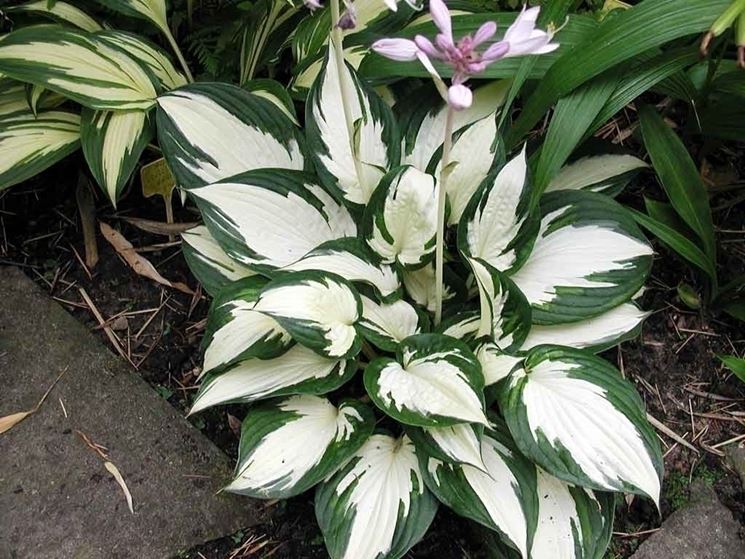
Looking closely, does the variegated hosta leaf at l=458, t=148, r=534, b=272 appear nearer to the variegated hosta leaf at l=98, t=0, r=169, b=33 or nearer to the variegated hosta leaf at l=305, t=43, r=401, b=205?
the variegated hosta leaf at l=305, t=43, r=401, b=205

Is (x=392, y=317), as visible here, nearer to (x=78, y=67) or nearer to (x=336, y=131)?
(x=336, y=131)

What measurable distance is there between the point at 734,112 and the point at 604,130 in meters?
0.40

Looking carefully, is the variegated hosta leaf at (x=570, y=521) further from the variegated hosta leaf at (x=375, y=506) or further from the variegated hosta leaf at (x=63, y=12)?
the variegated hosta leaf at (x=63, y=12)

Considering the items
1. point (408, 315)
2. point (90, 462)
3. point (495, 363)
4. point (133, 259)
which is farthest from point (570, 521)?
point (133, 259)

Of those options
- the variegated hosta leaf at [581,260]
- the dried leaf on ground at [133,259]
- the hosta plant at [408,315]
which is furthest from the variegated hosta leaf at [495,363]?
the dried leaf on ground at [133,259]

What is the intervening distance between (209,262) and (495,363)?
548mm

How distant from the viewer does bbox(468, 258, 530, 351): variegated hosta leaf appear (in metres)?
1.16

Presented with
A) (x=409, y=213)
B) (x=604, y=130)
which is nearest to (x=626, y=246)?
(x=409, y=213)

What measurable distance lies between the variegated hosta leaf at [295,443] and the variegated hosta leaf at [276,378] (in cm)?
5

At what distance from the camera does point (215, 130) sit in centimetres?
132

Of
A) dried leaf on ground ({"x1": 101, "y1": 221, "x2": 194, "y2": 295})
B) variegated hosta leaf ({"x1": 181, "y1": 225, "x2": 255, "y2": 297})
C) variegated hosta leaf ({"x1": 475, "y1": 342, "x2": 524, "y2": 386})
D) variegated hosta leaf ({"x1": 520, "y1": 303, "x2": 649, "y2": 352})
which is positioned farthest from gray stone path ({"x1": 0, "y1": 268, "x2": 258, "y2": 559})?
variegated hosta leaf ({"x1": 520, "y1": 303, "x2": 649, "y2": 352})

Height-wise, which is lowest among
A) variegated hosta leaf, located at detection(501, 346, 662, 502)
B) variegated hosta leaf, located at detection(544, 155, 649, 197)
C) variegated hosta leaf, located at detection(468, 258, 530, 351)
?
variegated hosta leaf, located at detection(501, 346, 662, 502)

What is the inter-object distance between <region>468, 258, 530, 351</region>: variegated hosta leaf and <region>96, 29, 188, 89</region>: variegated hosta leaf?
0.83 meters

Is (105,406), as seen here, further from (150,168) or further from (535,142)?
(535,142)
